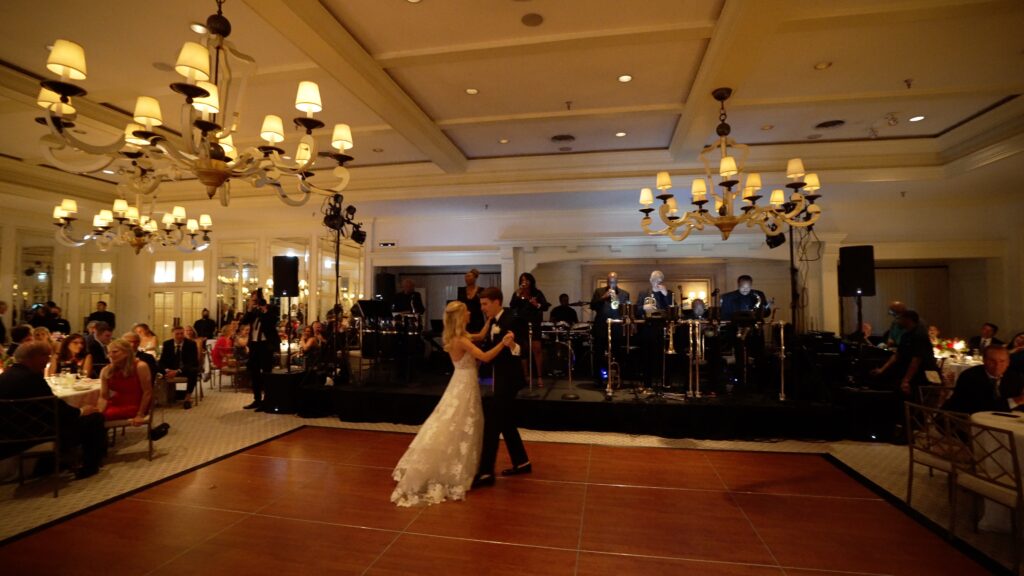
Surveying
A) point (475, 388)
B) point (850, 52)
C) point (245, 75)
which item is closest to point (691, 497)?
point (475, 388)

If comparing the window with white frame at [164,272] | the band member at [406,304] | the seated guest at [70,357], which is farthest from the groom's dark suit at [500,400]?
the window with white frame at [164,272]

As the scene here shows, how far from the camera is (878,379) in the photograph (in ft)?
18.5

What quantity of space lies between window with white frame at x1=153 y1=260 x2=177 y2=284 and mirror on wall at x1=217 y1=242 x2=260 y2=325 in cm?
137

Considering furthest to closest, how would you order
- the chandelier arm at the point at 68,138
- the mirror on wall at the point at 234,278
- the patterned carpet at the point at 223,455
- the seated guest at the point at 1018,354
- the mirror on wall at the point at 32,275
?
the mirror on wall at the point at 234,278 → the mirror on wall at the point at 32,275 → the seated guest at the point at 1018,354 → the patterned carpet at the point at 223,455 → the chandelier arm at the point at 68,138

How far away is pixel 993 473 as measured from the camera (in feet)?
10.3

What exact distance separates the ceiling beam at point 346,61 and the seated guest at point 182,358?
4842 mm

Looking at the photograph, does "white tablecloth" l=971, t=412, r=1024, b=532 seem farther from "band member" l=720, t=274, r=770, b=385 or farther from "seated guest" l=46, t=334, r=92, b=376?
"seated guest" l=46, t=334, r=92, b=376

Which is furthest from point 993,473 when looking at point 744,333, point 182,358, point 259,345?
point 182,358

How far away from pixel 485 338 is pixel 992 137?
7222 mm

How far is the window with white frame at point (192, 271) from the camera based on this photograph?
1190 cm

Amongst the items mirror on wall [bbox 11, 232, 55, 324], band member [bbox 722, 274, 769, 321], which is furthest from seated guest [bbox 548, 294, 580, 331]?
mirror on wall [bbox 11, 232, 55, 324]

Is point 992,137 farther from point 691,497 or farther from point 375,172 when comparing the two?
point 375,172

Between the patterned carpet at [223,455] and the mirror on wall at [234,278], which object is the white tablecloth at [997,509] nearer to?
the patterned carpet at [223,455]

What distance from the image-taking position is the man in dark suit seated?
3.68 m
